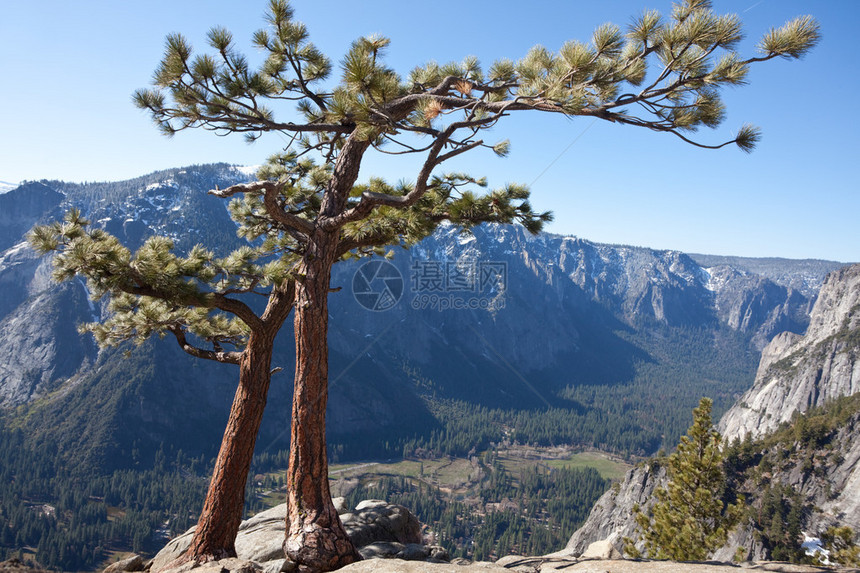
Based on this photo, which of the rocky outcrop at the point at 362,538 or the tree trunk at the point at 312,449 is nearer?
the tree trunk at the point at 312,449

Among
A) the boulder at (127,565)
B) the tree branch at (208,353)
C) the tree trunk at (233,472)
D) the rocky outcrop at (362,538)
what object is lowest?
the rocky outcrop at (362,538)

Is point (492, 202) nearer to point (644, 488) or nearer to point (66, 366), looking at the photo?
point (644, 488)

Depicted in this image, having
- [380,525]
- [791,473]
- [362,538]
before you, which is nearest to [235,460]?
[362,538]

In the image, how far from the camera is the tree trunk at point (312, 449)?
6746 millimetres

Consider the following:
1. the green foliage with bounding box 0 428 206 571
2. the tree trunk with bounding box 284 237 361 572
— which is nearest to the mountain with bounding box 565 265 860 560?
the tree trunk with bounding box 284 237 361 572

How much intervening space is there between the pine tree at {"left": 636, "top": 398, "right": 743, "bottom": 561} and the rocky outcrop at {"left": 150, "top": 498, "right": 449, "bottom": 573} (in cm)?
1635

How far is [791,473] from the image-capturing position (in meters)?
74.7

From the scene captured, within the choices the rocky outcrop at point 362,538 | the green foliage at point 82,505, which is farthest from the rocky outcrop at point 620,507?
the green foliage at point 82,505

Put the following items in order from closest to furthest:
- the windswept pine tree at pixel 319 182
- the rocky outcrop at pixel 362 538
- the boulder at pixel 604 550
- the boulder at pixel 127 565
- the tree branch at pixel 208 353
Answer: the windswept pine tree at pixel 319 182 → the boulder at pixel 127 565 → the rocky outcrop at pixel 362 538 → the tree branch at pixel 208 353 → the boulder at pixel 604 550

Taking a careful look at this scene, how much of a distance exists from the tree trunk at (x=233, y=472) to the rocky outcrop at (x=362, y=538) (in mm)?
629

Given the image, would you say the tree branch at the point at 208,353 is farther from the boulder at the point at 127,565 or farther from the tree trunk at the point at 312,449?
the boulder at the point at 127,565

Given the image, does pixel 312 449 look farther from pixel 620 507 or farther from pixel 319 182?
pixel 620 507

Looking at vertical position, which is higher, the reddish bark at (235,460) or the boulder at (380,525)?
the reddish bark at (235,460)

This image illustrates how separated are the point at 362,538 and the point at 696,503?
63.1ft
